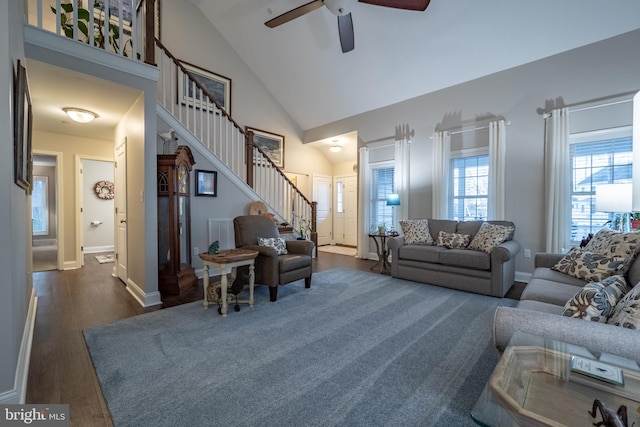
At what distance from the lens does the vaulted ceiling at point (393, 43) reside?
3521mm

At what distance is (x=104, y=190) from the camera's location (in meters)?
7.04

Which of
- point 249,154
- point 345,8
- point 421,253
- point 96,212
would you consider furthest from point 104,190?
point 421,253

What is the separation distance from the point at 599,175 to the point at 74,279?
7584 millimetres

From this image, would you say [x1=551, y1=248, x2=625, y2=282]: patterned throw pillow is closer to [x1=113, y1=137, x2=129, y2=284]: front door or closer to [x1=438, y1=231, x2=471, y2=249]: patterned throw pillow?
[x1=438, y1=231, x2=471, y2=249]: patterned throw pillow

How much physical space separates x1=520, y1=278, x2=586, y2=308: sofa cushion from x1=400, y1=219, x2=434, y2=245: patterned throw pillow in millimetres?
2119

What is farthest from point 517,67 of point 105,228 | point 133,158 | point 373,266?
point 105,228

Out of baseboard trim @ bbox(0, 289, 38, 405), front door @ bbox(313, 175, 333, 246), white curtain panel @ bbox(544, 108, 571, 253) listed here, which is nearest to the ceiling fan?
white curtain panel @ bbox(544, 108, 571, 253)

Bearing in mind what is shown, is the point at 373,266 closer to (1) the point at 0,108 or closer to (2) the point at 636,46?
(2) the point at 636,46

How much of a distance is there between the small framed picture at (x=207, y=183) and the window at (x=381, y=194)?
326cm

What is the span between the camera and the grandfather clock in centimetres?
356

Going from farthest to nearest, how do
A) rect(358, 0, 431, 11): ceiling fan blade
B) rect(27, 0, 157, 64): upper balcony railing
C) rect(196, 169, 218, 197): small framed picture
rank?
rect(196, 169, 218, 197): small framed picture, rect(358, 0, 431, 11): ceiling fan blade, rect(27, 0, 157, 64): upper balcony railing

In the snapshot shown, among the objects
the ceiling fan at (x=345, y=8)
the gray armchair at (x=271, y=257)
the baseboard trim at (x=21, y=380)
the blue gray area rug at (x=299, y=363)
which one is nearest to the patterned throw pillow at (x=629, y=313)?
the blue gray area rug at (x=299, y=363)

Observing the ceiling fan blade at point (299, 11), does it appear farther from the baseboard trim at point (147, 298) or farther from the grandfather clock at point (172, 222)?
the baseboard trim at point (147, 298)

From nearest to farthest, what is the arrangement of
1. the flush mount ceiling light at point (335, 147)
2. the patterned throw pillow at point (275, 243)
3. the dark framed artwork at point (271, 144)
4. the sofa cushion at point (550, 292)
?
1. the sofa cushion at point (550, 292)
2. the patterned throw pillow at point (275, 243)
3. the dark framed artwork at point (271, 144)
4. the flush mount ceiling light at point (335, 147)
